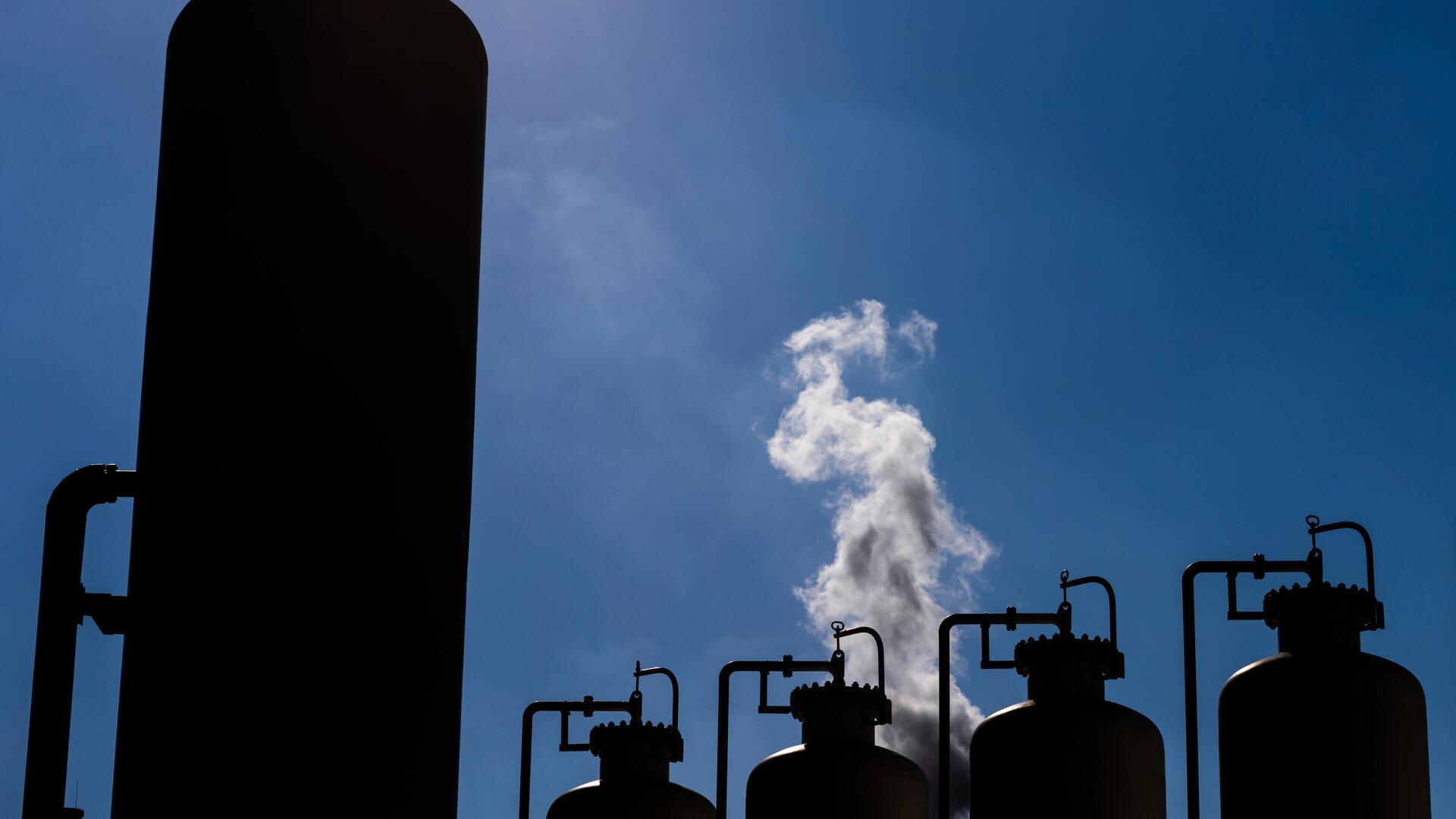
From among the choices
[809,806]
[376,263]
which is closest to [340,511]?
[376,263]

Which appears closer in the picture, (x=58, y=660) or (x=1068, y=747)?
(x=58, y=660)

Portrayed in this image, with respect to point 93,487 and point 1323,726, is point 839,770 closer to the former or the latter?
point 1323,726

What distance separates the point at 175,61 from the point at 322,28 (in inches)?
30.0

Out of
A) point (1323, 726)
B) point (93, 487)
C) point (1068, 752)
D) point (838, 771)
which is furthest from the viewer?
point (838, 771)

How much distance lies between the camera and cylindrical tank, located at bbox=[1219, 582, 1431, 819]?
30.3 ft

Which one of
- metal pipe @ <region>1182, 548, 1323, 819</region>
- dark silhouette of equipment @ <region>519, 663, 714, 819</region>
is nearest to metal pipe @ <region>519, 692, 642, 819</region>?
dark silhouette of equipment @ <region>519, 663, 714, 819</region>

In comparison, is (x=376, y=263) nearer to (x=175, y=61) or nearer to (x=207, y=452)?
(x=207, y=452)

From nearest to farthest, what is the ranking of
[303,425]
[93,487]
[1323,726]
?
[303,425] < [93,487] < [1323,726]

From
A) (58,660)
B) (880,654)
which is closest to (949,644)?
(880,654)

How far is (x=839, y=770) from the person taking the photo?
11.4 meters

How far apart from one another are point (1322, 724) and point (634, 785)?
20.3ft

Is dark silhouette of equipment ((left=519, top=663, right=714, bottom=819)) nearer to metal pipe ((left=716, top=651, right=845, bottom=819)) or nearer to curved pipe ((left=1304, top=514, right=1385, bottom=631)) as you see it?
metal pipe ((left=716, top=651, right=845, bottom=819))

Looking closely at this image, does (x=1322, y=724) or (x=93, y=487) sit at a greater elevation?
(x=93, y=487)

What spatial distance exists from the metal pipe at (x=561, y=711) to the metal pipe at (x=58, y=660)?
817 centimetres
